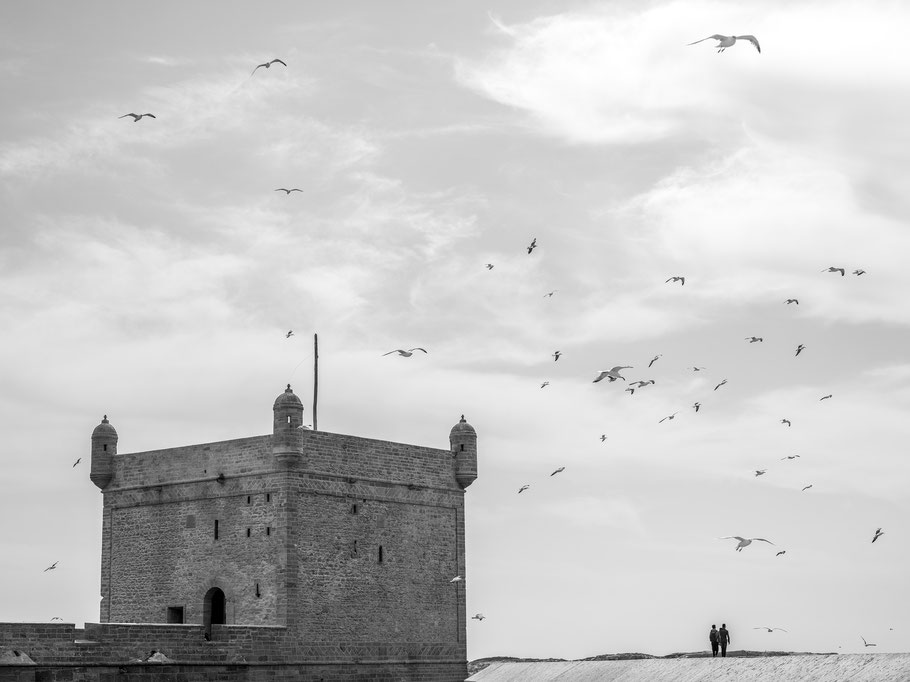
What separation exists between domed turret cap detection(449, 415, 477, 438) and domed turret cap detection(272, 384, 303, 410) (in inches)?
273

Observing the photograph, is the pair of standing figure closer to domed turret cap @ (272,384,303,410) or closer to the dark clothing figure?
the dark clothing figure

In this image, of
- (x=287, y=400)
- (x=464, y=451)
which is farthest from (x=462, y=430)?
(x=287, y=400)

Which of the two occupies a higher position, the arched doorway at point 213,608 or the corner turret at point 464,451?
the corner turret at point 464,451

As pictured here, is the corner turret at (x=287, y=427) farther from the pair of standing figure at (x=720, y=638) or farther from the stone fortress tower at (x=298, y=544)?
the pair of standing figure at (x=720, y=638)

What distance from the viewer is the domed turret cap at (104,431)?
44562 millimetres

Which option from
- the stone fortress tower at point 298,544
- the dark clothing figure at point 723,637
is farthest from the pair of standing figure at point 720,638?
the stone fortress tower at point 298,544

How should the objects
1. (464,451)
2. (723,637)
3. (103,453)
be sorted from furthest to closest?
A: (464,451), (103,453), (723,637)

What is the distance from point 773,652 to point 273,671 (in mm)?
15383

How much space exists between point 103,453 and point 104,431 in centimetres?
73

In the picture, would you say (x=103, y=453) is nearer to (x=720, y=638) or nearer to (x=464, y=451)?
(x=464, y=451)

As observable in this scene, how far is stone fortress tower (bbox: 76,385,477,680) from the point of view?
39.8 m

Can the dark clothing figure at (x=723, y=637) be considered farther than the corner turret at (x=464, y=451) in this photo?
No

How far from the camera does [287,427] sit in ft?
132

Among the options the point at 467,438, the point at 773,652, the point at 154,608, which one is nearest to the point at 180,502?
the point at 154,608
